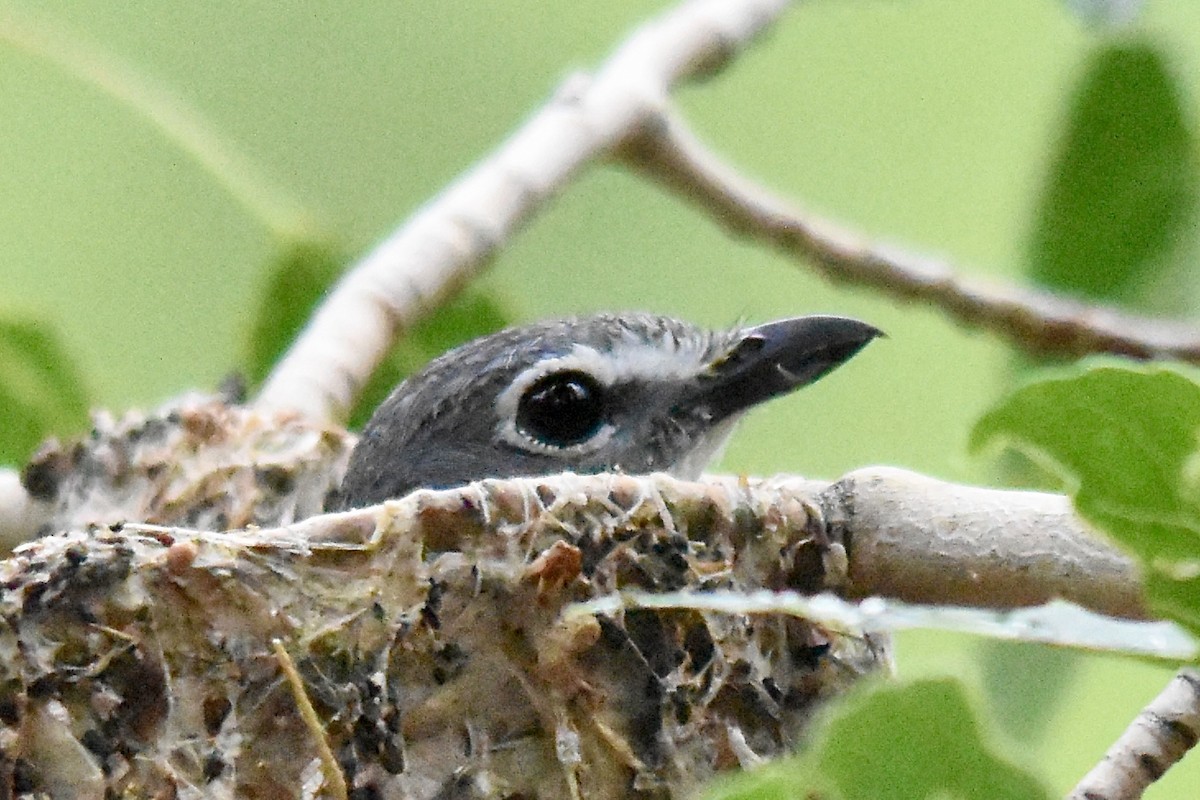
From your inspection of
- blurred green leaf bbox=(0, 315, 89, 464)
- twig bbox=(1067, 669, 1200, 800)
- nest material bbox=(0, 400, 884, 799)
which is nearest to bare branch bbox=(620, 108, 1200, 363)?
blurred green leaf bbox=(0, 315, 89, 464)

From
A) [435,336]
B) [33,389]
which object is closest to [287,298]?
[435,336]

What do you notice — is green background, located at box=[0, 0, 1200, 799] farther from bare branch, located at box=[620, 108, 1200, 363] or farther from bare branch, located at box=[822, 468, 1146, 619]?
bare branch, located at box=[822, 468, 1146, 619]

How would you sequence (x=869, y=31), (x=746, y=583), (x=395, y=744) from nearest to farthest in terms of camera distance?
(x=395, y=744) → (x=746, y=583) → (x=869, y=31)

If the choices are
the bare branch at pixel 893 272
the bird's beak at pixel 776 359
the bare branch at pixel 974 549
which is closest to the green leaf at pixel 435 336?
the bare branch at pixel 893 272

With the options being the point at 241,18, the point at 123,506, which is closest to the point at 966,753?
the point at 123,506

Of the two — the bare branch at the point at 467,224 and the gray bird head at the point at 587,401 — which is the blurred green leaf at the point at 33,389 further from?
the gray bird head at the point at 587,401

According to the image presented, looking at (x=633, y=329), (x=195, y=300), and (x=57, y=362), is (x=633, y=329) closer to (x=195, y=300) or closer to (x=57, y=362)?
(x=57, y=362)
